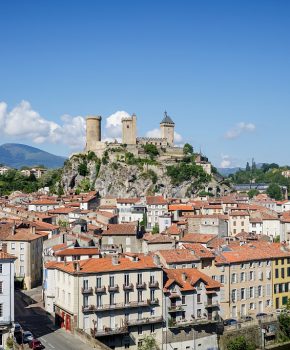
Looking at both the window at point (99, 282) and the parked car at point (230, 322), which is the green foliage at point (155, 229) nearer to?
the parked car at point (230, 322)

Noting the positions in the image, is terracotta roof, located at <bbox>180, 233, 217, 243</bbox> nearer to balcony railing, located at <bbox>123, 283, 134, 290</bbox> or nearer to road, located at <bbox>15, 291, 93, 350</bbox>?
balcony railing, located at <bbox>123, 283, 134, 290</bbox>

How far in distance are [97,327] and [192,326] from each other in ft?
32.6

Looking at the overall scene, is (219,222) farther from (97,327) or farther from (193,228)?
(97,327)

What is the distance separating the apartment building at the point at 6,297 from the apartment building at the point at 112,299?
5.31 meters

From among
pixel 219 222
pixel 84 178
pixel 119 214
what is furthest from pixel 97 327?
pixel 84 178

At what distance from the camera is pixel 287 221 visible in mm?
102312

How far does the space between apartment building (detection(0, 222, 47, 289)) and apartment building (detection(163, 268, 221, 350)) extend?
68.2ft

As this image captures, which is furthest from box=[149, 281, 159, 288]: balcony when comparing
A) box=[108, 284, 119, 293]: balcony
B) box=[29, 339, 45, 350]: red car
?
box=[29, 339, 45, 350]: red car

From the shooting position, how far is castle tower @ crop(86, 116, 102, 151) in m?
181

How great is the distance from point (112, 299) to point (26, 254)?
21855 mm

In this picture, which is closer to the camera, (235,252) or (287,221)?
(235,252)

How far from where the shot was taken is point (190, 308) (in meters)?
58.0

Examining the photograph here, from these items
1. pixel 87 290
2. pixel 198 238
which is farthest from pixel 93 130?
pixel 87 290

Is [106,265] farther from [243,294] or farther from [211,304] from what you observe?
[243,294]
